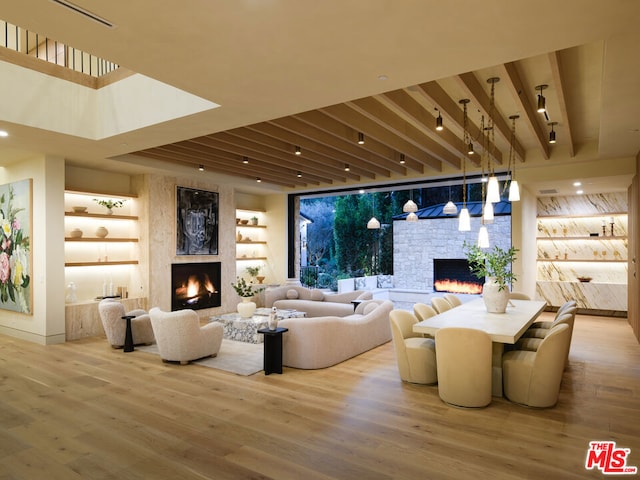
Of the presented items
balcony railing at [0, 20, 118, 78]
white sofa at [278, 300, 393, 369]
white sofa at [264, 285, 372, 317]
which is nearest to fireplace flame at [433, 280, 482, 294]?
white sofa at [264, 285, 372, 317]

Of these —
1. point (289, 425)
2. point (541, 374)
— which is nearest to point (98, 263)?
point (289, 425)

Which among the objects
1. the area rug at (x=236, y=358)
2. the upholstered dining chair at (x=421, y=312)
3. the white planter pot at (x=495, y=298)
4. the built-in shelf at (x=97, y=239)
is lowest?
the area rug at (x=236, y=358)

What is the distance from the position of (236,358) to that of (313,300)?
3362 millimetres

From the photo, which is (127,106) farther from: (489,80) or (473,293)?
(473,293)

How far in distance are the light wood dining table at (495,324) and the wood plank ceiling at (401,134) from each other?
2.36 m

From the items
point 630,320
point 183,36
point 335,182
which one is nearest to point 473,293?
point 630,320

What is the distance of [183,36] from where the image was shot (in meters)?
2.86

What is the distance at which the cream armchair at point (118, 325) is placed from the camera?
6211mm

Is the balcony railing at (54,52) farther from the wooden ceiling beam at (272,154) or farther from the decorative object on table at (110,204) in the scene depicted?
the decorative object on table at (110,204)

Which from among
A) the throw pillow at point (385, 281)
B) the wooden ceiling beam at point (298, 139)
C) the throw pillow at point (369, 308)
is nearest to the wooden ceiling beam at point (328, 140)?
the wooden ceiling beam at point (298, 139)

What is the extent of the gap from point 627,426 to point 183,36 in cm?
469

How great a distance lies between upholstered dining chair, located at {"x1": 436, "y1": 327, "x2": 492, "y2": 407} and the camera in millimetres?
3818

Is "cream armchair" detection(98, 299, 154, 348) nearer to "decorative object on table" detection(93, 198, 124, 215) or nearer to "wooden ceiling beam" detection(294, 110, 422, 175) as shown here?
"decorative object on table" detection(93, 198, 124, 215)

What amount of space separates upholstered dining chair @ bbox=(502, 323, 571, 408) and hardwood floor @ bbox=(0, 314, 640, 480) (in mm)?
119
